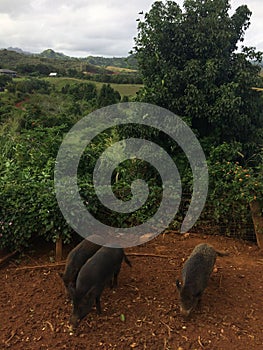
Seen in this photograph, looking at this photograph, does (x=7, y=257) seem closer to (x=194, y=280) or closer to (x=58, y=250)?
(x=58, y=250)

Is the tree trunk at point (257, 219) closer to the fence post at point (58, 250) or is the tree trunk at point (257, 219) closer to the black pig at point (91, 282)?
the black pig at point (91, 282)

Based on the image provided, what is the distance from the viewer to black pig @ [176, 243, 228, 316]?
3547 millimetres

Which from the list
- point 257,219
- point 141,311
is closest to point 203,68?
point 257,219

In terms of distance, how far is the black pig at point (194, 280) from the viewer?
11.6 feet

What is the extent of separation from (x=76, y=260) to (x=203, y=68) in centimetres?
492

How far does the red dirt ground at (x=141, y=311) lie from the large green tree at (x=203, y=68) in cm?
319

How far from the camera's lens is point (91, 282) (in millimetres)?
3455

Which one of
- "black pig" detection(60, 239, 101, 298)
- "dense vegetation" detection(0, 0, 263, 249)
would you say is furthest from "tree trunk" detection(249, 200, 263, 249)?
"black pig" detection(60, 239, 101, 298)

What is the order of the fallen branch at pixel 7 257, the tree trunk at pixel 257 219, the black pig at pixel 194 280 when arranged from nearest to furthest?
the black pig at pixel 194 280 → the fallen branch at pixel 7 257 → the tree trunk at pixel 257 219

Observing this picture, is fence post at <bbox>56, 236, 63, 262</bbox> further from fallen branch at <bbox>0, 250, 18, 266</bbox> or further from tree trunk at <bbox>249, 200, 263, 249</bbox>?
tree trunk at <bbox>249, 200, 263, 249</bbox>

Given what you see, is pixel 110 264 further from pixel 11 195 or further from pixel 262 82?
pixel 262 82

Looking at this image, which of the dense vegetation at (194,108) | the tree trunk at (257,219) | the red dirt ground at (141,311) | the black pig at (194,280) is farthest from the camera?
the dense vegetation at (194,108)

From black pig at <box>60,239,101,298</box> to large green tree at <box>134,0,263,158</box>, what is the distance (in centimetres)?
374

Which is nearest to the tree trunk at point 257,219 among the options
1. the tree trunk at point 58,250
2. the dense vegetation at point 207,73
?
the dense vegetation at point 207,73
